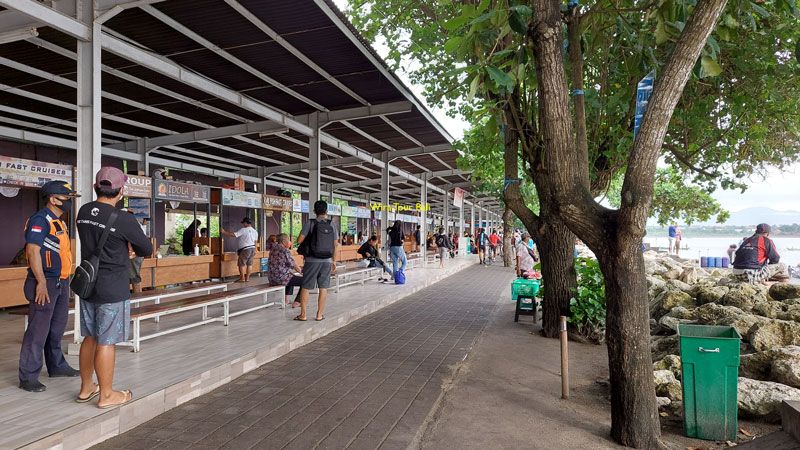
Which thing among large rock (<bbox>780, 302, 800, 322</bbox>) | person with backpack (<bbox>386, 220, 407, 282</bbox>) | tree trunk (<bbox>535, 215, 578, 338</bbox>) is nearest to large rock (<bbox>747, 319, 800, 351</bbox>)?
large rock (<bbox>780, 302, 800, 322</bbox>)

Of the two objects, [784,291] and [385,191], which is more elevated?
[385,191]

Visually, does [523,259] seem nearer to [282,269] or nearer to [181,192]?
[282,269]

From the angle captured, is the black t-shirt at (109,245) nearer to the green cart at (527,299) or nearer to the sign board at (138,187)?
the green cart at (527,299)

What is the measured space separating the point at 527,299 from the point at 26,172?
30.2ft

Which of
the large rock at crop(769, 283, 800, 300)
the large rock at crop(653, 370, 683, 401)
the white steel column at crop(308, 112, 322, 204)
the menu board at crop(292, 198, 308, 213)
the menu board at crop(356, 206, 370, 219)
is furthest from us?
the menu board at crop(356, 206, 370, 219)

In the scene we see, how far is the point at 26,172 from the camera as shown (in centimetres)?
841

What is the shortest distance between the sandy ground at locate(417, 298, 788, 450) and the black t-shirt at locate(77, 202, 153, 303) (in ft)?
8.54

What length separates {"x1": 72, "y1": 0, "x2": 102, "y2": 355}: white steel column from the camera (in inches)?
207

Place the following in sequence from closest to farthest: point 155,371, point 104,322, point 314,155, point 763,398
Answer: point 104,322
point 763,398
point 155,371
point 314,155

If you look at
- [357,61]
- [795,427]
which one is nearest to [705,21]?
[795,427]

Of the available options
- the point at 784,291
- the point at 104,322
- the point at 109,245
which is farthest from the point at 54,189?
the point at 784,291

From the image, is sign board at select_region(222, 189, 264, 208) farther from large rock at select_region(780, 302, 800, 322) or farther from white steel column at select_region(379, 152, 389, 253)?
large rock at select_region(780, 302, 800, 322)

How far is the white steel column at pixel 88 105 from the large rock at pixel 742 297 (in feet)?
27.7

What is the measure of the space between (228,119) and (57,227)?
29.1 ft
